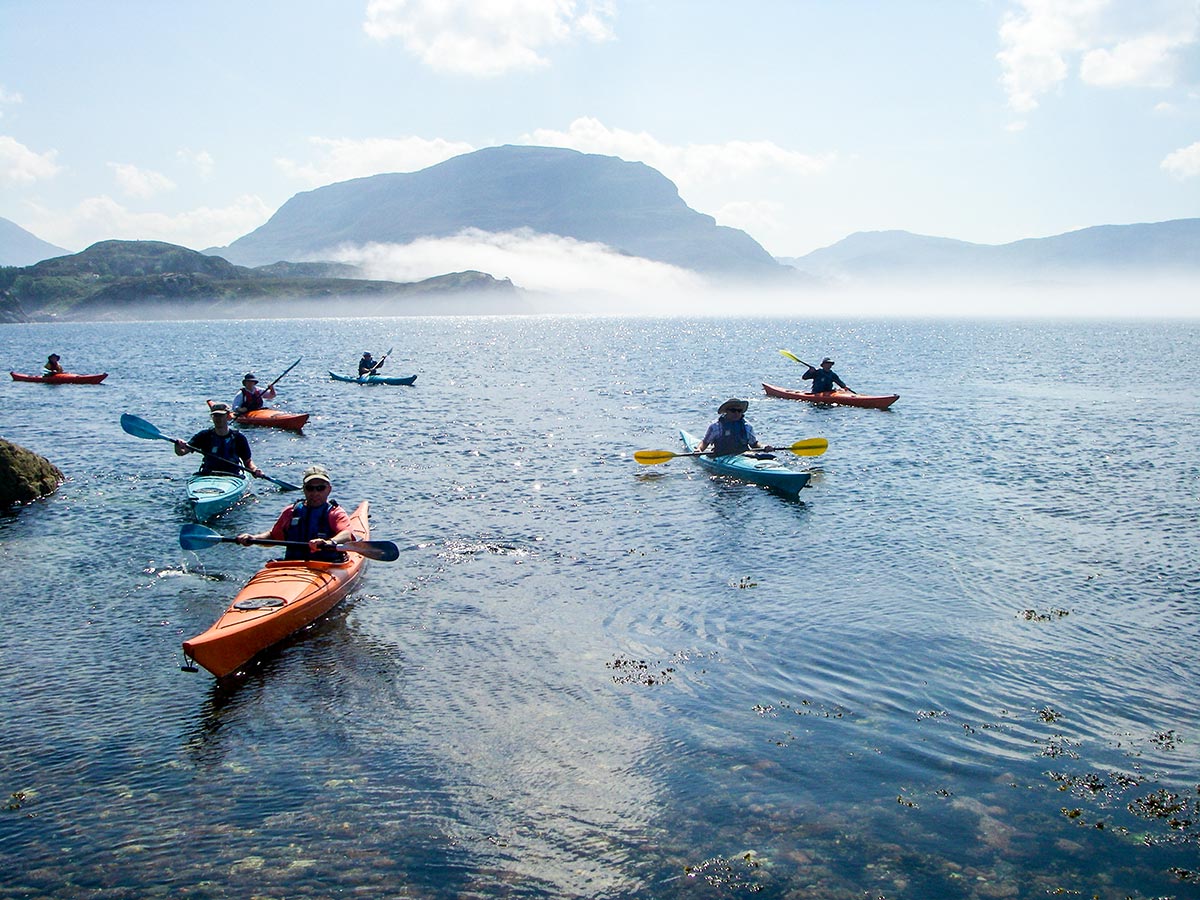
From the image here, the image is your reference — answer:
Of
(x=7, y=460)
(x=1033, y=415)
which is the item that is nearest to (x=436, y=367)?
(x=1033, y=415)

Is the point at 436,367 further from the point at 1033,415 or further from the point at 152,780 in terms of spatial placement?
the point at 152,780

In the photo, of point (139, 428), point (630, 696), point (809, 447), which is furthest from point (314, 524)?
point (809, 447)

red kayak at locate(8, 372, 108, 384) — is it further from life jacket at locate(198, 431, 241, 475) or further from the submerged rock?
life jacket at locate(198, 431, 241, 475)

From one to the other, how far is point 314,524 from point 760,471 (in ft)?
43.6

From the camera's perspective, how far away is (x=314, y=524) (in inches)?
595

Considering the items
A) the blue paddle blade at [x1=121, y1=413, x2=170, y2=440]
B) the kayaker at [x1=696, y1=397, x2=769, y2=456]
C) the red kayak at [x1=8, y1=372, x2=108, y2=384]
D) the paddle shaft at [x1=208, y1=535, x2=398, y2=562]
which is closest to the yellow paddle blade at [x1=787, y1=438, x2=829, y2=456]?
the kayaker at [x1=696, y1=397, x2=769, y2=456]

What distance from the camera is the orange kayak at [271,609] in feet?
37.9

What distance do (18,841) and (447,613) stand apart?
279 inches

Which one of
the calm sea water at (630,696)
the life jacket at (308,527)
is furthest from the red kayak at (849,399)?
the life jacket at (308,527)

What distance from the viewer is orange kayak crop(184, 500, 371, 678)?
37.9 feet

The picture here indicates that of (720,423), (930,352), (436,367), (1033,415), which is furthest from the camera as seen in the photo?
(930,352)

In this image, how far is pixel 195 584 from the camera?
15945 mm

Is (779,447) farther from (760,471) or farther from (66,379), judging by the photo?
(66,379)

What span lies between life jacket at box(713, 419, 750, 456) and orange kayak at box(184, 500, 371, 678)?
13.2 metres
